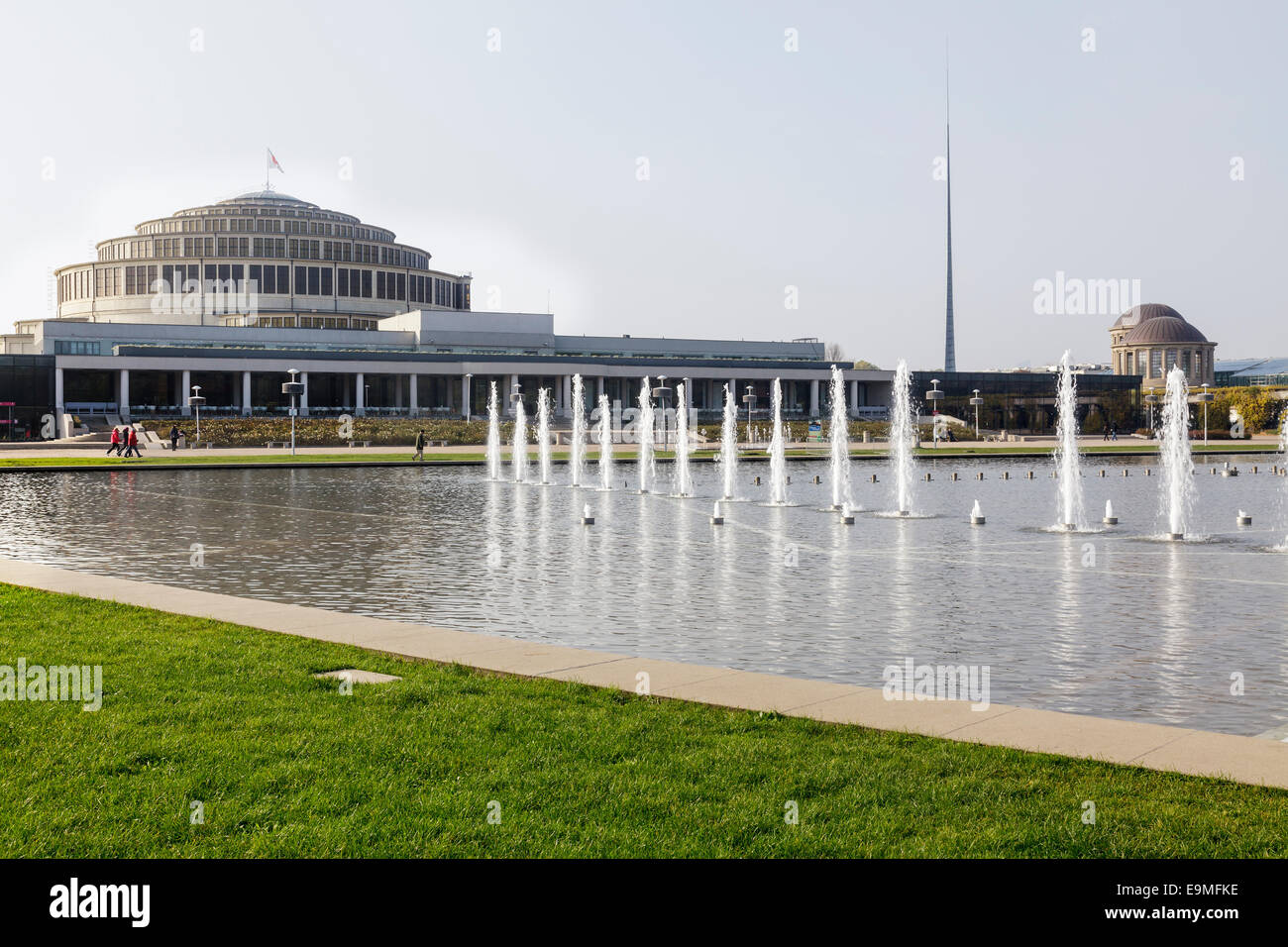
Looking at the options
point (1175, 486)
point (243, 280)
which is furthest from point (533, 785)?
point (243, 280)

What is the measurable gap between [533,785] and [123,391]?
10590 centimetres

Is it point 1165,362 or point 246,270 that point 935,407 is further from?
point 1165,362

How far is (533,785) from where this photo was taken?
6.66 meters

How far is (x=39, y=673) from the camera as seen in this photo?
30.7ft

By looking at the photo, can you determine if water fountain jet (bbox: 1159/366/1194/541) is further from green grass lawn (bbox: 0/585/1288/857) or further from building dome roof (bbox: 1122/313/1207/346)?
building dome roof (bbox: 1122/313/1207/346)

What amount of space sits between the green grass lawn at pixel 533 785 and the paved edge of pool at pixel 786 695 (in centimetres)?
34

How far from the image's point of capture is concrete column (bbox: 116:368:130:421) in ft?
334

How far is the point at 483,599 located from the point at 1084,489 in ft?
96.5

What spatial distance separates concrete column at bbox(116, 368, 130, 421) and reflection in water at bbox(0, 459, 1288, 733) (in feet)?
244

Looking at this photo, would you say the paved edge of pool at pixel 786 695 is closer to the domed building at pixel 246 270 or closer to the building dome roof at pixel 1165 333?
the domed building at pixel 246 270

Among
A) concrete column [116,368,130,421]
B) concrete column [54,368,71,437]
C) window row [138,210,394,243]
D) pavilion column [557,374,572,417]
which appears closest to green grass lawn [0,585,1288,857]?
concrete column [54,368,71,437]

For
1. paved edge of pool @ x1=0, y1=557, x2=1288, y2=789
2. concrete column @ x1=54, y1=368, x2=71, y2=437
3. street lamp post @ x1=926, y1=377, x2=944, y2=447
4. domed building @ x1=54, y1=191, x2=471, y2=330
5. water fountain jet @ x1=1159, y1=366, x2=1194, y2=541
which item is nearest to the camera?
paved edge of pool @ x1=0, y1=557, x2=1288, y2=789

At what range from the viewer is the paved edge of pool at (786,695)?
7.39m
